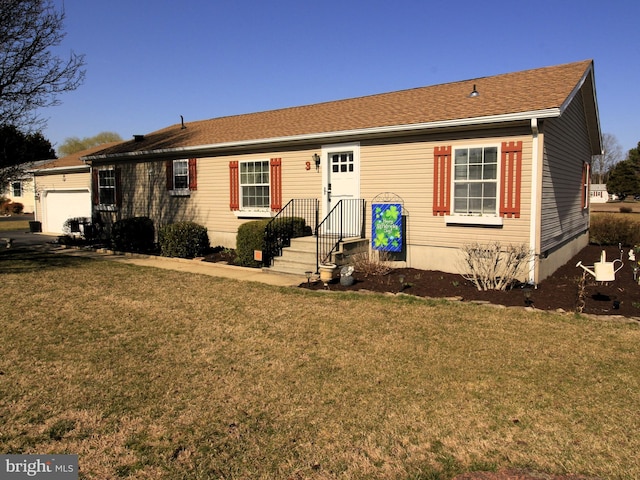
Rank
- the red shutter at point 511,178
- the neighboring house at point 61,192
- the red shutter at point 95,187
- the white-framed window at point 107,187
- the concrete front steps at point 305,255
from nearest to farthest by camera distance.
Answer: the red shutter at point 511,178 → the concrete front steps at point 305,255 → the white-framed window at point 107,187 → the red shutter at point 95,187 → the neighboring house at point 61,192

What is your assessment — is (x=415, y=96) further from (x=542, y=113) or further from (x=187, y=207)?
(x=187, y=207)

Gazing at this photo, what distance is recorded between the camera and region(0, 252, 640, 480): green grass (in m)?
3.09

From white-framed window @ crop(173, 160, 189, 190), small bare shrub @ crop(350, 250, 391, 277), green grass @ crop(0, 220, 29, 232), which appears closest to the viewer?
small bare shrub @ crop(350, 250, 391, 277)

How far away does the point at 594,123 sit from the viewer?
13.5 meters

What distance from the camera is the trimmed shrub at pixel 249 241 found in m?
10.7

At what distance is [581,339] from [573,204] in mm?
8208

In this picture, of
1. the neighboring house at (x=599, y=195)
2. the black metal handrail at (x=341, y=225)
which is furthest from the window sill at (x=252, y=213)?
the neighboring house at (x=599, y=195)

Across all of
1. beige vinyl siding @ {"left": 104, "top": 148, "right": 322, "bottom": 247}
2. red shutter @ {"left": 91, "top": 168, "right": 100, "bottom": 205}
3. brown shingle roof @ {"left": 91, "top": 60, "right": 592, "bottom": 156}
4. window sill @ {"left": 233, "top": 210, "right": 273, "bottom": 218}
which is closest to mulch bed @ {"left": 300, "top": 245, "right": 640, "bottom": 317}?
brown shingle roof @ {"left": 91, "top": 60, "right": 592, "bottom": 156}

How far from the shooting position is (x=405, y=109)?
35.8 feet

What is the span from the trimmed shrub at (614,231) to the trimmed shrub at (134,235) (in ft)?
49.1

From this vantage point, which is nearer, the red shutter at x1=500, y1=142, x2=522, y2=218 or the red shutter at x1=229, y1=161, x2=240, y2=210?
the red shutter at x1=500, y1=142, x2=522, y2=218

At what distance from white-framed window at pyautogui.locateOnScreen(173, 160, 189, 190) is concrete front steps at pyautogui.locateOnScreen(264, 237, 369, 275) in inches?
212

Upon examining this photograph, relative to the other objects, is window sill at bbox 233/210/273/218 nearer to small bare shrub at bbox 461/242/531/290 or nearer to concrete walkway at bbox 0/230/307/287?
concrete walkway at bbox 0/230/307/287

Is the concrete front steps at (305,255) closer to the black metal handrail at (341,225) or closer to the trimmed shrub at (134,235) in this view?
the black metal handrail at (341,225)
